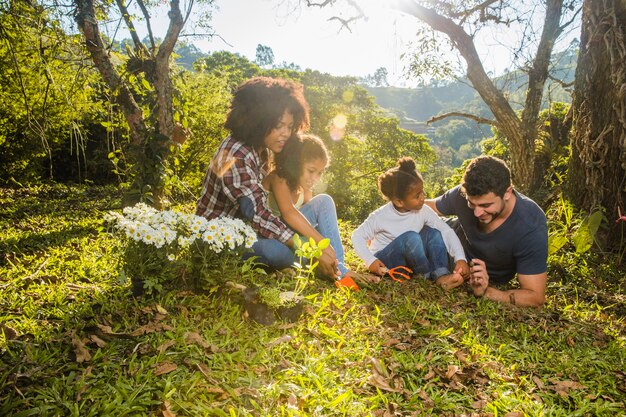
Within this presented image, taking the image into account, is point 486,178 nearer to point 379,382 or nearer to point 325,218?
point 325,218

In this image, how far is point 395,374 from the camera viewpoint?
7.58 feet

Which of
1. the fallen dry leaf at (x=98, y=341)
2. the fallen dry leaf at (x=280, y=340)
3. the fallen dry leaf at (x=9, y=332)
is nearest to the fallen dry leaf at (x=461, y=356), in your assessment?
the fallen dry leaf at (x=280, y=340)

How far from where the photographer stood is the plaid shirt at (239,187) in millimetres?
3152

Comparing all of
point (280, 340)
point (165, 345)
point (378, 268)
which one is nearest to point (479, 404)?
point (280, 340)

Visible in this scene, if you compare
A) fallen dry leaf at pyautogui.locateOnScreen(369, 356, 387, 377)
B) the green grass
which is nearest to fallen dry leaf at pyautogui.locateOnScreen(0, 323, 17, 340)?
the green grass

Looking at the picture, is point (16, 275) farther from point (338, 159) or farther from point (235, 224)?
point (338, 159)

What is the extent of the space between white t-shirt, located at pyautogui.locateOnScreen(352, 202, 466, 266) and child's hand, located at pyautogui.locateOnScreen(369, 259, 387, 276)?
5cm

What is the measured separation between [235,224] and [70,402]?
1.28 m

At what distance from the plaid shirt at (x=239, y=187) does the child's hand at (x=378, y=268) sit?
0.98 meters

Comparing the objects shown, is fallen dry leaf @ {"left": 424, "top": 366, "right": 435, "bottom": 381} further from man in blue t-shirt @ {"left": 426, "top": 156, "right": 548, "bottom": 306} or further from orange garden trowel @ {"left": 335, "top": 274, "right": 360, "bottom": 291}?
man in blue t-shirt @ {"left": 426, "top": 156, "right": 548, "bottom": 306}

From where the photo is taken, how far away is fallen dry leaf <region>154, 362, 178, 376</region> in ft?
6.61

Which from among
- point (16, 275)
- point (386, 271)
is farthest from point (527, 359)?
point (16, 275)

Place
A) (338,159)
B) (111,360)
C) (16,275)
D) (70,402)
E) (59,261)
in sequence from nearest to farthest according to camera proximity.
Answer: (70,402) → (111,360) → (16,275) → (59,261) → (338,159)

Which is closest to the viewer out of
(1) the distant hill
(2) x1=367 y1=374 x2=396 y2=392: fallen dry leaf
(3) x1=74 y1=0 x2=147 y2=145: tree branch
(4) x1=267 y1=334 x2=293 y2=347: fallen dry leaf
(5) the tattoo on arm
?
(2) x1=367 y1=374 x2=396 y2=392: fallen dry leaf
